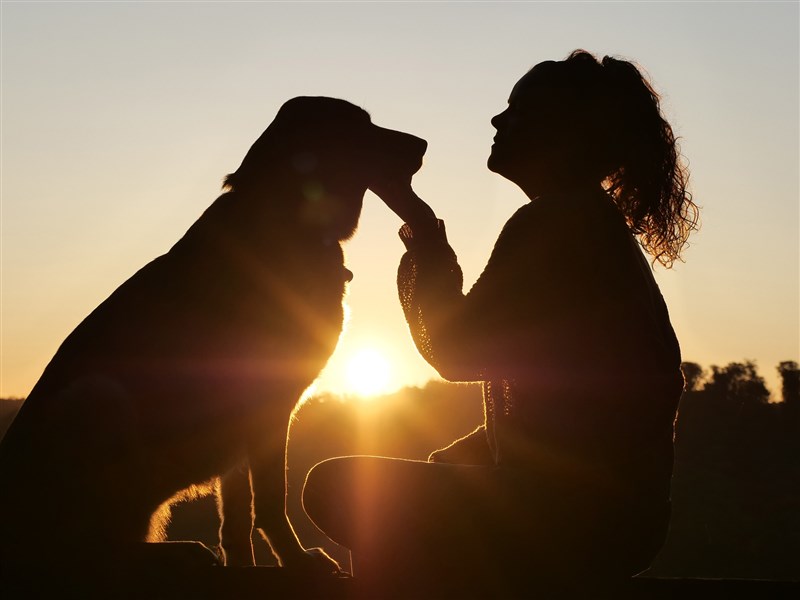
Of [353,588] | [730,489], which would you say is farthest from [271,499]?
[730,489]

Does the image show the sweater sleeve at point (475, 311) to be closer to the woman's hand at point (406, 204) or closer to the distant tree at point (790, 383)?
the woman's hand at point (406, 204)

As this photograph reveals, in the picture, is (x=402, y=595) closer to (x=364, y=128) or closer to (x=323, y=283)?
(x=323, y=283)

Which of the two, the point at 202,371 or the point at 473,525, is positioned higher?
the point at 202,371

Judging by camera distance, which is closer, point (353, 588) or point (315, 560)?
point (353, 588)

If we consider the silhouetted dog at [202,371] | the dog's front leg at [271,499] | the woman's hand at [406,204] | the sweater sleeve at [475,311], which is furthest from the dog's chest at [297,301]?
the sweater sleeve at [475,311]

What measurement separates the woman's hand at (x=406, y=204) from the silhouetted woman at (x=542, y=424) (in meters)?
0.21

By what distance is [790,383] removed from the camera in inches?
1938

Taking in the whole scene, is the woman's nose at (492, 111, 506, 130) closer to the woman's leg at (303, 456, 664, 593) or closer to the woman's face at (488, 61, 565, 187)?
the woman's face at (488, 61, 565, 187)

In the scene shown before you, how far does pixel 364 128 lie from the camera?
15.5 ft

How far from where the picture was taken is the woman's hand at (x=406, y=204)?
120 inches

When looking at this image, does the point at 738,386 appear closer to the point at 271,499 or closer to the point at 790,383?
the point at 790,383

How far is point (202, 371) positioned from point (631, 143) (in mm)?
1854

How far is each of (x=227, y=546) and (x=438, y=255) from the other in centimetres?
187

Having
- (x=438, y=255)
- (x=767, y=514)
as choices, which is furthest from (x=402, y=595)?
(x=767, y=514)
